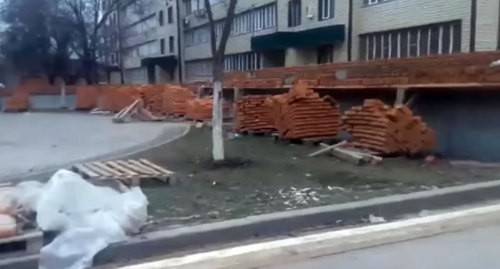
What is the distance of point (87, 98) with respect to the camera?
41500mm

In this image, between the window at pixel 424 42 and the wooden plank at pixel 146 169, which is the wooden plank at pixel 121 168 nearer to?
the wooden plank at pixel 146 169

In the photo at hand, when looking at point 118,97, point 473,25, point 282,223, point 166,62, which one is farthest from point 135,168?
point 166,62

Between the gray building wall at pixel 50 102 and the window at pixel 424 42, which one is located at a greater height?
the window at pixel 424 42

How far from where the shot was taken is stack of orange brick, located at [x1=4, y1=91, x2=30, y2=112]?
1623 inches

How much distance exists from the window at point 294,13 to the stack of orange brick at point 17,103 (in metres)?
19.5

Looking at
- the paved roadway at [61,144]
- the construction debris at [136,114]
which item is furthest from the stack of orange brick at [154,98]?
the paved roadway at [61,144]

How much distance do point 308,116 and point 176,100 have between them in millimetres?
14348

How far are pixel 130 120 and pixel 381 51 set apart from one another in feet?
38.6

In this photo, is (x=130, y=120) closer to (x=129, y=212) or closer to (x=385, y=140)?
(x=385, y=140)

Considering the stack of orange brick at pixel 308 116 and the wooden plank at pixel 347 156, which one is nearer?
the wooden plank at pixel 347 156

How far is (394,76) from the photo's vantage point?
15070 mm

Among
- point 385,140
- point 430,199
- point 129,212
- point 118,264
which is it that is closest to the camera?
point 118,264

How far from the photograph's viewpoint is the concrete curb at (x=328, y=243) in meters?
5.17

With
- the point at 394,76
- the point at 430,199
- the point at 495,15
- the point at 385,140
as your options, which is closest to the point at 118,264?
the point at 430,199
